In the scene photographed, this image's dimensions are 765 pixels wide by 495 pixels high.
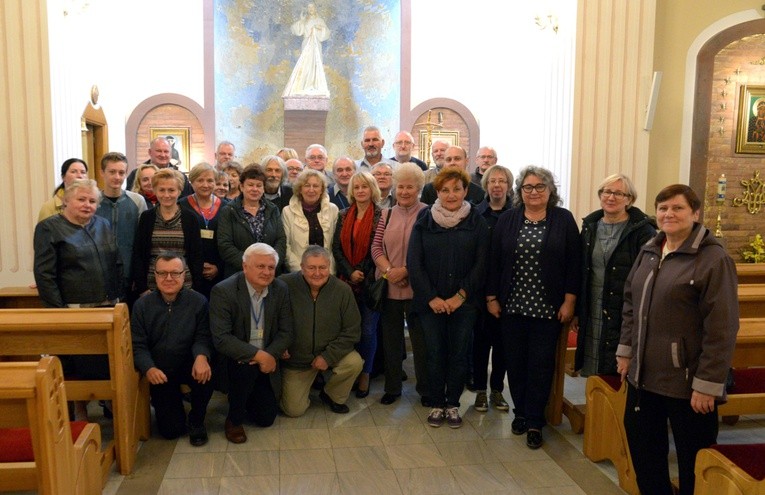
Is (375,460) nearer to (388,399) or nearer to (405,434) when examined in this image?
(405,434)

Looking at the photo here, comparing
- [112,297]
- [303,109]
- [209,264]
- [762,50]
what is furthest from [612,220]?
[303,109]

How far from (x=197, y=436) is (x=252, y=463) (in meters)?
0.41

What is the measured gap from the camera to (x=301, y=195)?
427 cm

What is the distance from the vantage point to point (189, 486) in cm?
305

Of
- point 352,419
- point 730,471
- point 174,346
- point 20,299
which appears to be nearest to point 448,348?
point 352,419

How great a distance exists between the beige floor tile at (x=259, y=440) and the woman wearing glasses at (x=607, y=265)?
5.86 ft

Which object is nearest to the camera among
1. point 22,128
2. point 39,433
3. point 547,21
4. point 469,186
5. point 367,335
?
point 39,433

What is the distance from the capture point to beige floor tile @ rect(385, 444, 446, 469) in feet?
10.9

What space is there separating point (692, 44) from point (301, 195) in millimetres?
4167

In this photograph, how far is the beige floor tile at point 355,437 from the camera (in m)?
3.58

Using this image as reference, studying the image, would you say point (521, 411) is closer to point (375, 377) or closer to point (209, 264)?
point (375, 377)

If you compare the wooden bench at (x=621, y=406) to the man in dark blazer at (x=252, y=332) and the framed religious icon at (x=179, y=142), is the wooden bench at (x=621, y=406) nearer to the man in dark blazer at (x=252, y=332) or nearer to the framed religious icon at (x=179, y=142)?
the man in dark blazer at (x=252, y=332)

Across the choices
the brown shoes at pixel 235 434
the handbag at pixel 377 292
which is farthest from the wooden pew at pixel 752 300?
the brown shoes at pixel 235 434

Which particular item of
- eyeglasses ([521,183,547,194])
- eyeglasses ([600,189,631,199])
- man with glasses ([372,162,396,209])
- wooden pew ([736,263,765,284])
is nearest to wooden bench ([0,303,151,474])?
man with glasses ([372,162,396,209])
